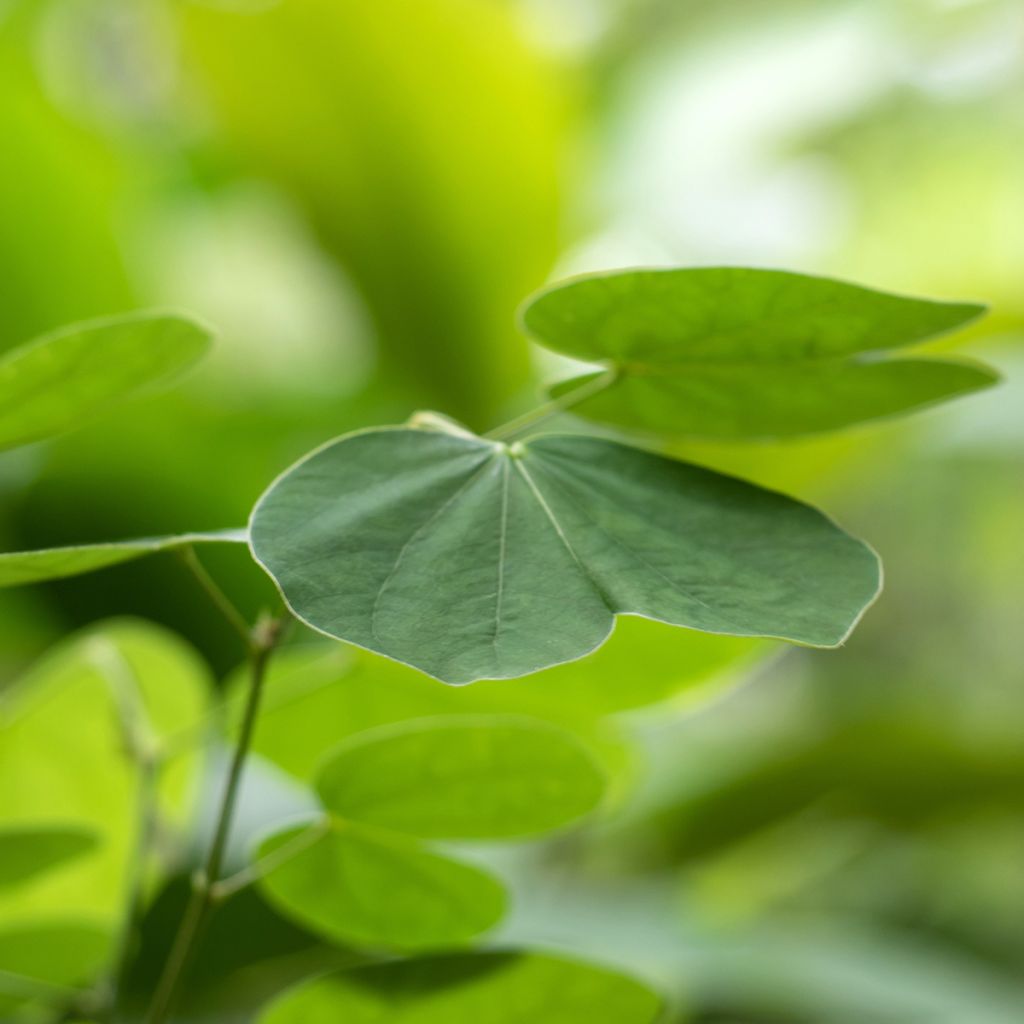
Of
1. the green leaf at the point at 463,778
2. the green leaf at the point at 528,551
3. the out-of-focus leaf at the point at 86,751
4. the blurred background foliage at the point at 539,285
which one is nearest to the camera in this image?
the green leaf at the point at 528,551

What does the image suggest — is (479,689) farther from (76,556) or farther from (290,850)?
(76,556)

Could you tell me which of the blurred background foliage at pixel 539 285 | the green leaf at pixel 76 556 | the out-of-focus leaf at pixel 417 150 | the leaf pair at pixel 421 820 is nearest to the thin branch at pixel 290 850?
the leaf pair at pixel 421 820

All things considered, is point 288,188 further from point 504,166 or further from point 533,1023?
point 533,1023

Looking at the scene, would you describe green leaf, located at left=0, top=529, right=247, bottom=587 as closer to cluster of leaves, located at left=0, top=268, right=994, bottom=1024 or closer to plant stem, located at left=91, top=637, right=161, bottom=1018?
cluster of leaves, located at left=0, top=268, right=994, bottom=1024

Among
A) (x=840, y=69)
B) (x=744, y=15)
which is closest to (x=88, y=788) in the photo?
(x=840, y=69)

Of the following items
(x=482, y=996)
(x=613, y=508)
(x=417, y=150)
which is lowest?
(x=482, y=996)

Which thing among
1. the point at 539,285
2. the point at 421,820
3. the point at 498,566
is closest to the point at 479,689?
the point at 421,820

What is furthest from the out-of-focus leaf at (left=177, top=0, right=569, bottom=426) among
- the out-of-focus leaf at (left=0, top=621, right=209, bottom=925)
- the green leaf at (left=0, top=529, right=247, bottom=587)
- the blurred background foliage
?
the green leaf at (left=0, top=529, right=247, bottom=587)

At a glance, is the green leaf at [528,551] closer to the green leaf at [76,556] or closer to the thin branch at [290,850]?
the green leaf at [76,556]
